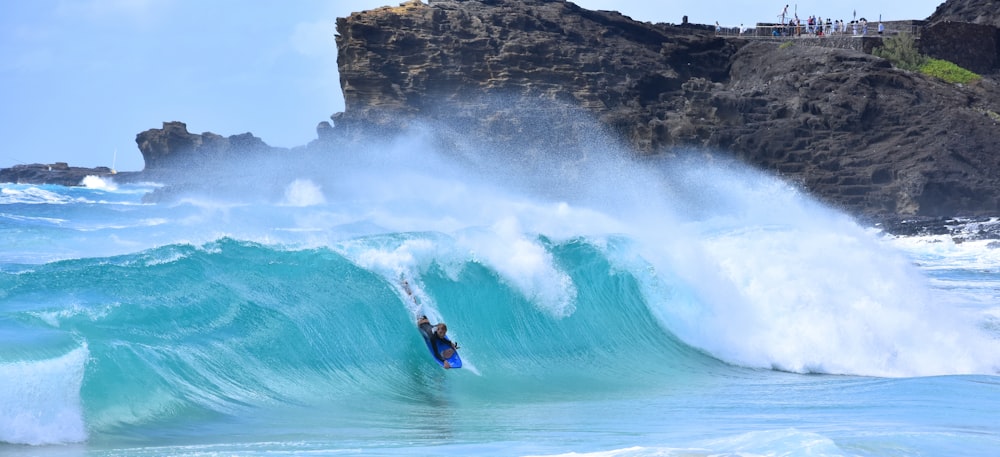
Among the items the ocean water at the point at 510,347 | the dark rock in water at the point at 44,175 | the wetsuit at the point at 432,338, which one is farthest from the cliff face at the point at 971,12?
the dark rock in water at the point at 44,175

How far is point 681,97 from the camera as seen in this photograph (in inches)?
1941

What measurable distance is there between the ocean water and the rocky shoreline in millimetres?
19742

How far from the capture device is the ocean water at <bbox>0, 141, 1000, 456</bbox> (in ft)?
27.7

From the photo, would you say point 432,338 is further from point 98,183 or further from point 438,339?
point 98,183

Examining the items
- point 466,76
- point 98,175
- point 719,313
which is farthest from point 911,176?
point 98,175

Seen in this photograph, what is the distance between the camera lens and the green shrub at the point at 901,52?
48938mm

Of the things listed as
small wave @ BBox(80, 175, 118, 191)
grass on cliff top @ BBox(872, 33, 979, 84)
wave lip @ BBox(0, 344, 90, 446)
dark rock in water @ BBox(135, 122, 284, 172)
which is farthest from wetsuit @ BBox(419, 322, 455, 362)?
small wave @ BBox(80, 175, 118, 191)

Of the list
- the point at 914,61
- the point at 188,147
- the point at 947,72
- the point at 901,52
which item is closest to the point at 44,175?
the point at 188,147

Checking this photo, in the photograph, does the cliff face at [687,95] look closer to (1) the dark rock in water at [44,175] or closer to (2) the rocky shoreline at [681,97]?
(2) the rocky shoreline at [681,97]

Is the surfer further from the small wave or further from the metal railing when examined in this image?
the small wave

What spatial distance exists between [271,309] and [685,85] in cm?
3983

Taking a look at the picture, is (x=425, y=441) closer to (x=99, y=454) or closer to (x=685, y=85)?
(x=99, y=454)

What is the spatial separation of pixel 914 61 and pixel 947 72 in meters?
1.47

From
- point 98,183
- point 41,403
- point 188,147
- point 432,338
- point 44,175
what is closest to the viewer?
point 41,403
